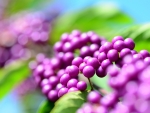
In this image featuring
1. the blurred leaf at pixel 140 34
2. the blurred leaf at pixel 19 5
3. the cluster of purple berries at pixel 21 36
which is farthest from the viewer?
the blurred leaf at pixel 19 5

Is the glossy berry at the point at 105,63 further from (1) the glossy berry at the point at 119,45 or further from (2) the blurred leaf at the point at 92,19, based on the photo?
(2) the blurred leaf at the point at 92,19

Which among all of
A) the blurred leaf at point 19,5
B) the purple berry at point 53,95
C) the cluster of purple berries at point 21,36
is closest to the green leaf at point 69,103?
the purple berry at point 53,95

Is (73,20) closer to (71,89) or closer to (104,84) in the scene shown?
(104,84)

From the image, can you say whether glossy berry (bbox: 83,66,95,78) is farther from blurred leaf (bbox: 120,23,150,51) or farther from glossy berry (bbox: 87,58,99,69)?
blurred leaf (bbox: 120,23,150,51)

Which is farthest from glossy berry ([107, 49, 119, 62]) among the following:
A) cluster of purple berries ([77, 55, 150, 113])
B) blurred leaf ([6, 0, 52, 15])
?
blurred leaf ([6, 0, 52, 15])

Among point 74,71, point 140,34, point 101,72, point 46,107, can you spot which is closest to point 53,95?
point 46,107

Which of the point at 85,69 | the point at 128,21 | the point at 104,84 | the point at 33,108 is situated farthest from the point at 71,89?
the point at 33,108
